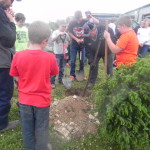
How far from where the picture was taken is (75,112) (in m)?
3.51

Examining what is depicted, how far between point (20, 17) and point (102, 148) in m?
3.53

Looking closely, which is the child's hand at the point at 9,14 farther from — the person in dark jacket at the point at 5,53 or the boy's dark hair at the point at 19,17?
the boy's dark hair at the point at 19,17

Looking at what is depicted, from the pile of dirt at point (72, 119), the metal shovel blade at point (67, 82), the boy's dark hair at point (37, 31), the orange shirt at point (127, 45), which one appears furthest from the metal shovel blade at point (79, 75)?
the boy's dark hair at point (37, 31)

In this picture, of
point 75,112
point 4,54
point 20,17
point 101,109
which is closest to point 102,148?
point 101,109

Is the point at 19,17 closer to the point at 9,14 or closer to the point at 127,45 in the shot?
the point at 9,14

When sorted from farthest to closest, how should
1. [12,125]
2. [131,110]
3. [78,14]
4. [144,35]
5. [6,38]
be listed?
1. [144,35]
2. [78,14]
3. [12,125]
4. [6,38]
5. [131,110]

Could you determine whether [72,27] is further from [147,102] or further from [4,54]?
[147,102]

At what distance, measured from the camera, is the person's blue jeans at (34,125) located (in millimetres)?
2354

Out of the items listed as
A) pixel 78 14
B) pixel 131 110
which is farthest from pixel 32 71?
pixel 78 14

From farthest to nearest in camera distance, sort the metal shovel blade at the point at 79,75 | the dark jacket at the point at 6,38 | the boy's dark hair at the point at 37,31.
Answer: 1. the metal shovel blade at the point at 79,75
2. the dark jacket at the point at 6,38
3. the boy's dark hair at the point at 37,31

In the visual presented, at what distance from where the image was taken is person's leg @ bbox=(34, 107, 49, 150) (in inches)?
93.4

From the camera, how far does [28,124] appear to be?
7.90 ft

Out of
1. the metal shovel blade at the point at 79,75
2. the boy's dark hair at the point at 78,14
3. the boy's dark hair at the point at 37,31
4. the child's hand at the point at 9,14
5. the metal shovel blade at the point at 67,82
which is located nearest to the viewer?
the boy's dark hair at the point at 37,31

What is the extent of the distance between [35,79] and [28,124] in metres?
0.63
